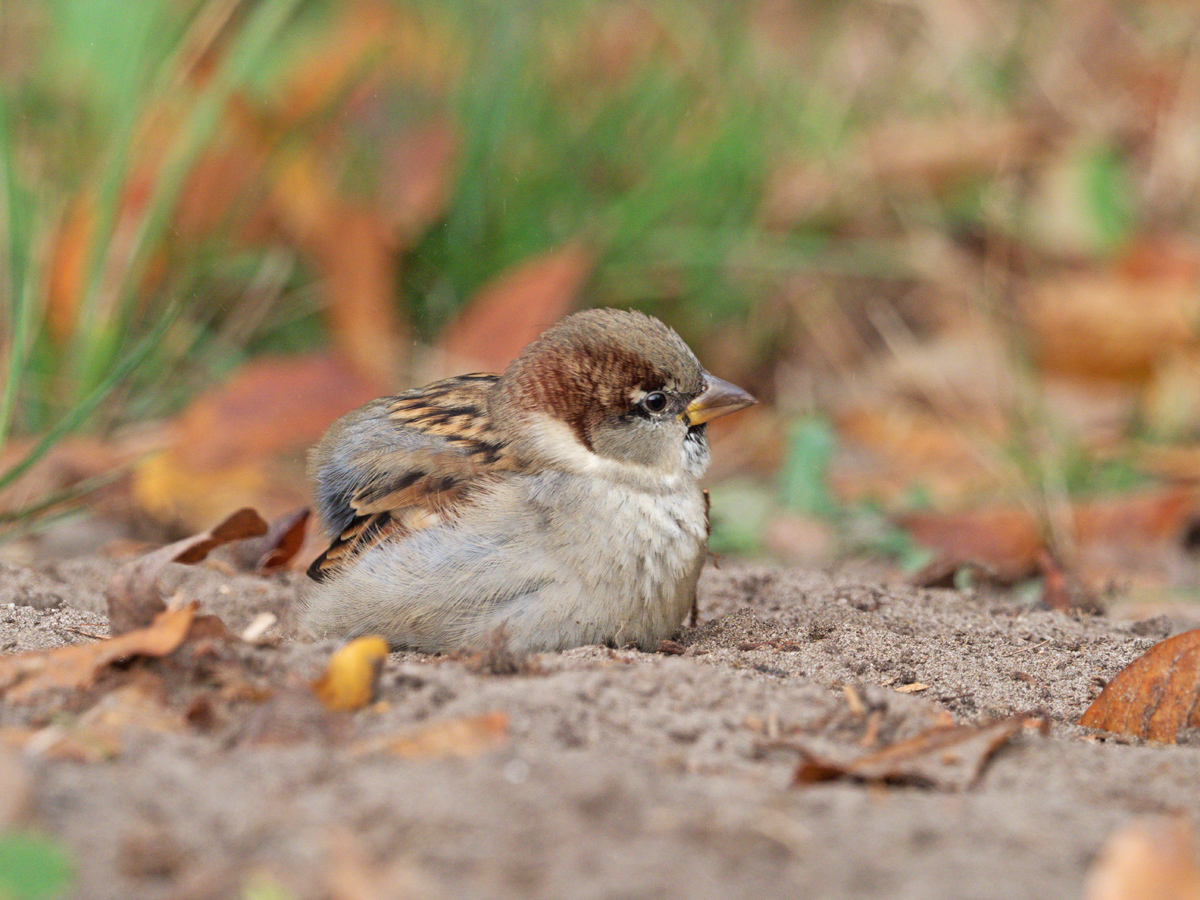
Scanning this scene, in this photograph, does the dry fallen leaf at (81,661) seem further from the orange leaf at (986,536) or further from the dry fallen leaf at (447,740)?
the orange leaf at (986,536)

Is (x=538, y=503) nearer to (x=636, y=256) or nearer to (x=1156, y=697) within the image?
(x=1156, y=697)

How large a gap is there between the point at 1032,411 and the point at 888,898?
428cm

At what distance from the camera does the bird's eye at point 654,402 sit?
3465 mm

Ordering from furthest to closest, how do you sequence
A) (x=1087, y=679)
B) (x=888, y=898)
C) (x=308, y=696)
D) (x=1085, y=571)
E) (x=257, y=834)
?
(x=1085, y=571) < (x=1087, y=679) < (x=308, y=696) < (x=257, y=834) < (x=888, y=898)

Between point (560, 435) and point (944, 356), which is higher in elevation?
point (944, 356)

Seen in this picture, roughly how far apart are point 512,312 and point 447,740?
362 cm

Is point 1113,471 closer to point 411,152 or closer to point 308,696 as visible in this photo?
point 411,152

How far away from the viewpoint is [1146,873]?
1.55 metres

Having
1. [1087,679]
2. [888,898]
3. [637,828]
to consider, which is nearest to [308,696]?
[637,828]

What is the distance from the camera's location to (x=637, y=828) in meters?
1.71

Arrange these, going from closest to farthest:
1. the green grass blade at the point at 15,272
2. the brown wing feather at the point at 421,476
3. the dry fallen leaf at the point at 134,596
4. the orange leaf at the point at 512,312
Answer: the dry fallen leaf at the point at 134,596
the brown wing feather at the point at 421,476
the green grass blade at the point at 15,272
the orange leaf at the point at 512,312

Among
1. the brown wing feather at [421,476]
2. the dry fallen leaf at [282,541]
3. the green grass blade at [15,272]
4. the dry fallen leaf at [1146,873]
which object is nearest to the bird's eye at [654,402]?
the brown wing feather at [421,476]

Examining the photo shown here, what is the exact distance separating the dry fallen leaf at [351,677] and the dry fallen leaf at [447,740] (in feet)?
0.53

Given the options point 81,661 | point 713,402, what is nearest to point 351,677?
point 81,661
